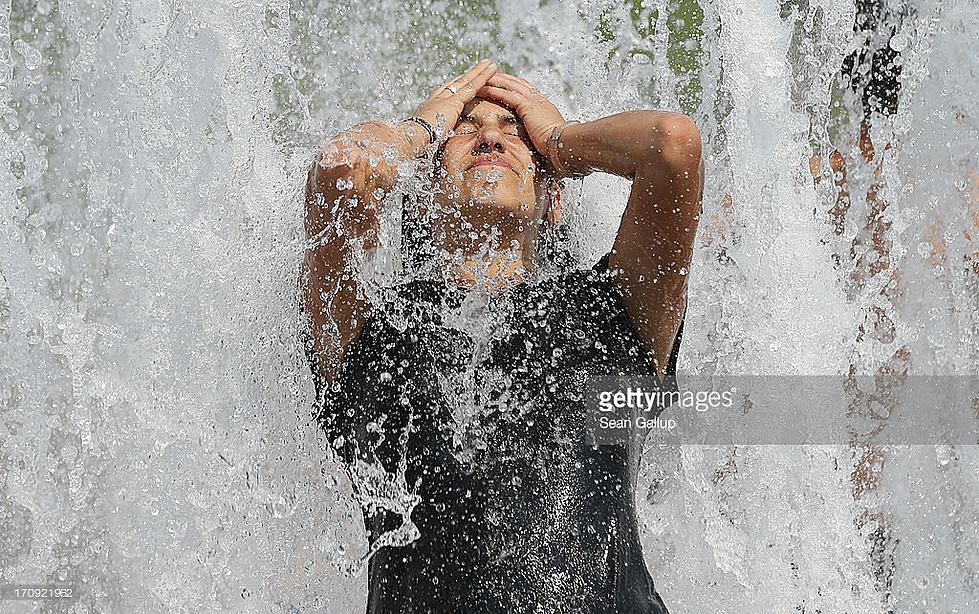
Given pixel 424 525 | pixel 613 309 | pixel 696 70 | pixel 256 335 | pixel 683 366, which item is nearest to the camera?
pixel 424 525

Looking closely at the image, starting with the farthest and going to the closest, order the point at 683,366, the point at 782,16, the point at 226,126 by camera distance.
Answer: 1. the point at 782,16
2. the point at 683,366
3. the point at 226,126

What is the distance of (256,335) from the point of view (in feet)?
6.90

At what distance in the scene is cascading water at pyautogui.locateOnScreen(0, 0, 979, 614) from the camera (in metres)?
2.14

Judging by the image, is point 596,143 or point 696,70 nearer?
point 596,143

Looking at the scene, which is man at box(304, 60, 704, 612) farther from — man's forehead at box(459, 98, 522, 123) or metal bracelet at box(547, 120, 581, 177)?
man's forehead at box(459, 98, 522, 123)

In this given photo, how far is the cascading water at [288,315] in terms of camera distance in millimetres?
2139

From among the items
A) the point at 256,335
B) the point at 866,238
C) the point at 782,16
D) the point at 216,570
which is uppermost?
the point at 782,16

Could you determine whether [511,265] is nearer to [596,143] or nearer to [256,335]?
[596,143]

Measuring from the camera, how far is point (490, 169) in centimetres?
201

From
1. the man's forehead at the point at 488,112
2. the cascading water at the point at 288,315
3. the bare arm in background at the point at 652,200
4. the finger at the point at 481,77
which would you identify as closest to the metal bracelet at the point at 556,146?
the bare arm in background at the point at 652,200

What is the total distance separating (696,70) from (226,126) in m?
3.56

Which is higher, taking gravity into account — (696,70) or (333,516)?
(696,70)

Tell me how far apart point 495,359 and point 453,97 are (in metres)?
0.63

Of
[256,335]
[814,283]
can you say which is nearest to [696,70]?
[814,283]
